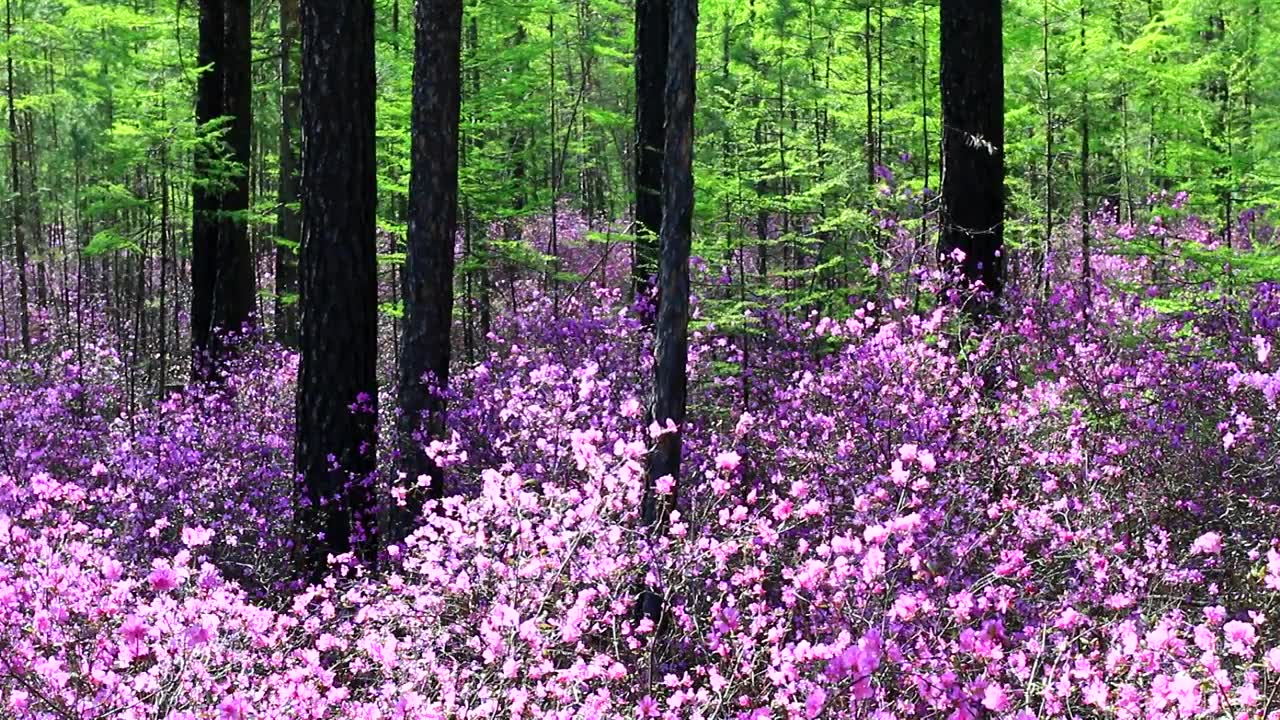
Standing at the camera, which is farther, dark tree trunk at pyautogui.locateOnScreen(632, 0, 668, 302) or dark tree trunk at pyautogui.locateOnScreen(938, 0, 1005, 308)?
dark tree trunk at pyautogui.locateOnScreen(632, 0, 668, 302)

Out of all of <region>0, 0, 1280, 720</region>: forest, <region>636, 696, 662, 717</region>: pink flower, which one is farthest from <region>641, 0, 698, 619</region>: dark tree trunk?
<region>636, 696, 662, 717</region>: pink flower

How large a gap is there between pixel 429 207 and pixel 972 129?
4247mm

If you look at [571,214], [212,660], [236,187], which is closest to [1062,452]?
[212,660]

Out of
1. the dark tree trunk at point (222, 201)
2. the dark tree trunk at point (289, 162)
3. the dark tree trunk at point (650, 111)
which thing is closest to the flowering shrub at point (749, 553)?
the dark tree trunk at point (650, 111)

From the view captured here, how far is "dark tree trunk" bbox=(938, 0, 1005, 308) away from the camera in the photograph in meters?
7.80

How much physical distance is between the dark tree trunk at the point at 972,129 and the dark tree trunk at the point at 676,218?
3.22 metres

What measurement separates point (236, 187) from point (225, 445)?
440 centimetres

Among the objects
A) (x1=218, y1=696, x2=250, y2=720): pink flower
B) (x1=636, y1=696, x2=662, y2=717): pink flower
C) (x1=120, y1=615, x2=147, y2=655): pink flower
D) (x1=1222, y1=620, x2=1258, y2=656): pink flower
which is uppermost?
(x1=1222, y1=620, x2=1258, y2=656): pink flower

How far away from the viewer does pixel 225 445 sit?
7.70 m

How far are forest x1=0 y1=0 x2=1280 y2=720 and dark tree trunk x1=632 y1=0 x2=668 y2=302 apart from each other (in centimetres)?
5

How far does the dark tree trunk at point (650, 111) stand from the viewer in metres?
9.87

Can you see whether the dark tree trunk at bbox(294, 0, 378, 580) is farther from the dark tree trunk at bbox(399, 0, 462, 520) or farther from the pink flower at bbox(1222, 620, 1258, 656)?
the pink flower at bbox(1222, 620, 1258, 656)

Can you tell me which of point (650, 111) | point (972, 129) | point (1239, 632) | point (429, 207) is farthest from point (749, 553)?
point (650, 111)

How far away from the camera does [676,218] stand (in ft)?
17.7
